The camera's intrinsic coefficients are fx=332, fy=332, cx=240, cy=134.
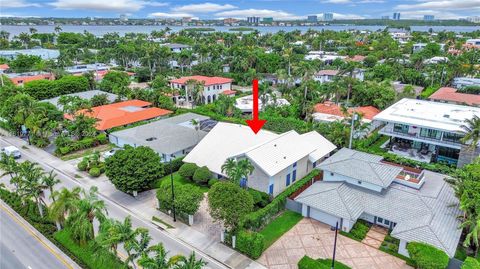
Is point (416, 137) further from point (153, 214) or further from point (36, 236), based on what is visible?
point (36, 236)

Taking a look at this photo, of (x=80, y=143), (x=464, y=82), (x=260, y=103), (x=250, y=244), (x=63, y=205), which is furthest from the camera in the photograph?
(x=464, y=82)

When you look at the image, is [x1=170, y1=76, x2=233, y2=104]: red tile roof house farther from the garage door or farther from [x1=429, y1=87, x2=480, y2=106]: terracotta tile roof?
the garage door

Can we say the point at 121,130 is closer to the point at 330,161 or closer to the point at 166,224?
the point at 166,224

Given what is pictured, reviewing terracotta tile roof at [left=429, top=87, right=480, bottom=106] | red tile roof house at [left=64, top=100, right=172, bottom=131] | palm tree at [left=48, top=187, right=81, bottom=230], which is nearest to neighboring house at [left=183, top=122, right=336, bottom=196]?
palm tree at [left=48, top=187, right=81, bottom=230]

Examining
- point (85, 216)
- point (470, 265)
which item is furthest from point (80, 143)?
point (470, 265)

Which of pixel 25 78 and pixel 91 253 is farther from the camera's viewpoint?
pixel 25 78

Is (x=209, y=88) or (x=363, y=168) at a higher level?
(x=209, y=88)

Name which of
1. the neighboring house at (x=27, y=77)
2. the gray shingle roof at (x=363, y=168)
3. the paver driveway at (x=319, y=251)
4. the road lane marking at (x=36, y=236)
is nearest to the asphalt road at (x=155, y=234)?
the road lane marking at (x=36, y=236)
